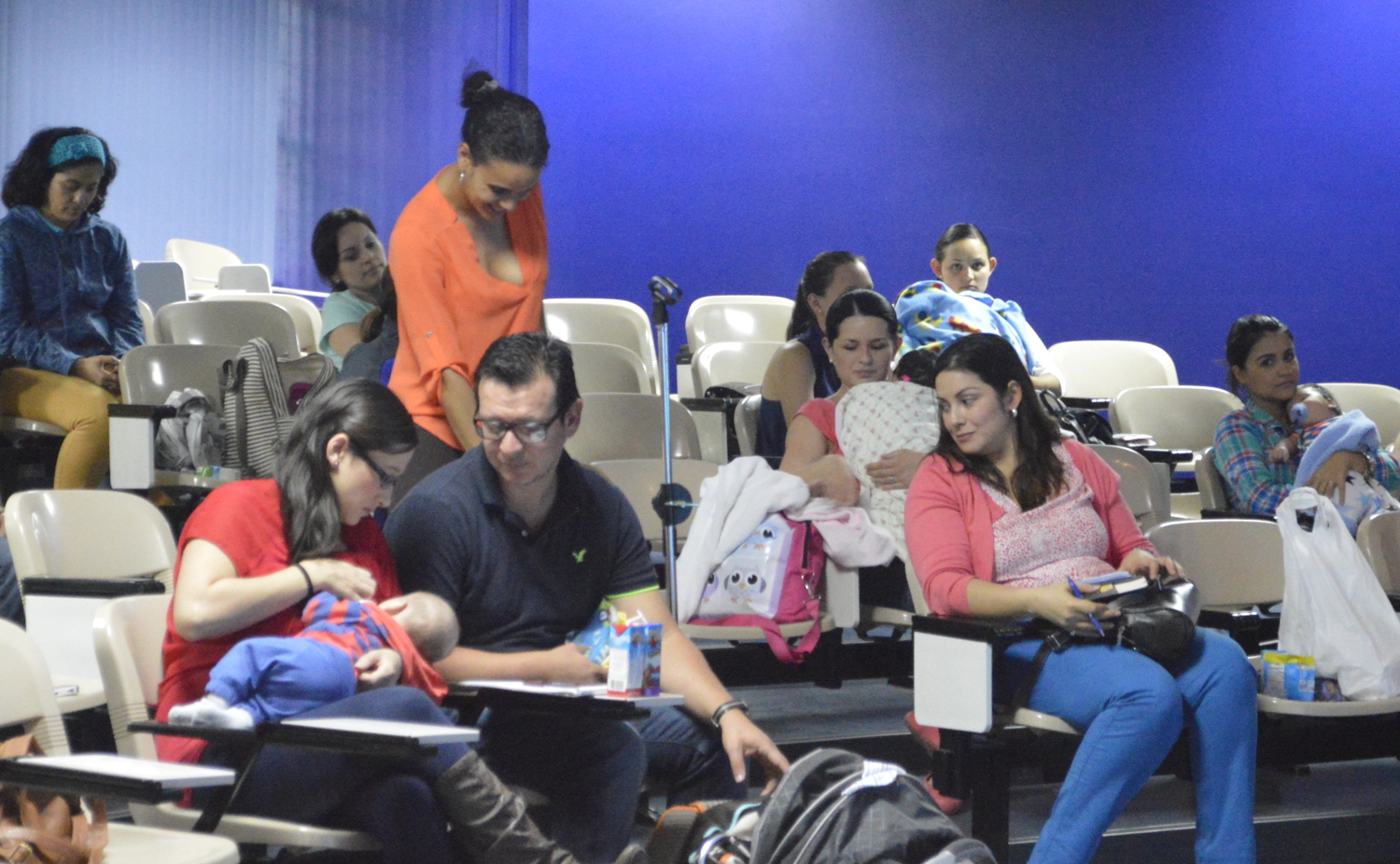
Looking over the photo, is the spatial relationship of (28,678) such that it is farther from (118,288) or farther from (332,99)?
(332,99)

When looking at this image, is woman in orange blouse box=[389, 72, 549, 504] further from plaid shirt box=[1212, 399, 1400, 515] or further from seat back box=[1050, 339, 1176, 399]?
seat back box=[1050, 339, 1176, 399]

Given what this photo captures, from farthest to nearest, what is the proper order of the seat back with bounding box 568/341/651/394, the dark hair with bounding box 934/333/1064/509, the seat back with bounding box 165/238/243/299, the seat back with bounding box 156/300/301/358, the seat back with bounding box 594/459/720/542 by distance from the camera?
the seat back with bounding box 165/238/243/299 → the seat back with bounding box 156/300/301/358 → the seat back with bounding box 568/341/651/394 → the seat back with bounding box 594/459/720/542 → the dark hair with bounding box 934/333/1064/509

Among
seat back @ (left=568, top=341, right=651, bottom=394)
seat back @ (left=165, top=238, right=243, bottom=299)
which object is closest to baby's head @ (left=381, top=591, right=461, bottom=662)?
seat back @ (left=568, top=341, right=651, bottom=394)

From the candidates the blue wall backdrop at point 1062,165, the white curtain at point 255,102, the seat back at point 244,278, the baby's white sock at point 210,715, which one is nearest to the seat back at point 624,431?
the baby's white sock at point 210,715

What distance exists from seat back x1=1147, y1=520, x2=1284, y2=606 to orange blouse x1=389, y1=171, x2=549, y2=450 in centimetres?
158

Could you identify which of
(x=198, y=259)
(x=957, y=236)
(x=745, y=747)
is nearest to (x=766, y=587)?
(x=745, y=747)

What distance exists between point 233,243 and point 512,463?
690 centimetres

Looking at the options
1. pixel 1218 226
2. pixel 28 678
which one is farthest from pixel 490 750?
pixel 1218 226

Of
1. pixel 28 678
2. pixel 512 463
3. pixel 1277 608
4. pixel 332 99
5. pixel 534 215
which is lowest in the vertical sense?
pixel 1277 608

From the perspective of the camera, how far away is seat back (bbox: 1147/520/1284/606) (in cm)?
325

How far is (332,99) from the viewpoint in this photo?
800 centimetres

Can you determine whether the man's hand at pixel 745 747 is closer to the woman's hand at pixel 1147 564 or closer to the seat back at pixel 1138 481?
the woman's hand at pixel 1147 564

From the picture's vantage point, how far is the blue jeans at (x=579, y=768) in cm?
210

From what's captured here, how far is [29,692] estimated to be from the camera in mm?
1875
